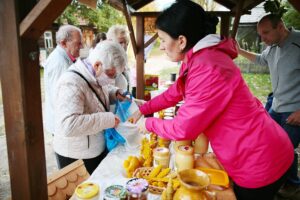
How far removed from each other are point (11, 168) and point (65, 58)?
1.81 meters

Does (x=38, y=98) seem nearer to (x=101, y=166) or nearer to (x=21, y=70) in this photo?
(x=21, y=70)

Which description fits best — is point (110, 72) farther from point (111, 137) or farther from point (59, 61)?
point (59, 61)

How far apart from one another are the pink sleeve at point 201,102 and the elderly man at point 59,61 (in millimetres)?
1974

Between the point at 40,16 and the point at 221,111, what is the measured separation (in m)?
1.02

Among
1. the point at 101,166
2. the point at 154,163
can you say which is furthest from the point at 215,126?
the point at 101,166

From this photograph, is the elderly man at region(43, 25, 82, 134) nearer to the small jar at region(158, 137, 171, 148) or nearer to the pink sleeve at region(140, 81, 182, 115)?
the pink sleeve at region(140, 81, 182, 115)

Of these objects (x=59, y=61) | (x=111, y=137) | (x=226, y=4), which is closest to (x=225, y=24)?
(x=226, y=4)

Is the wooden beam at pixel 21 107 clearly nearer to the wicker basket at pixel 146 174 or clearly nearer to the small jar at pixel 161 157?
the wicker basket at pixel 146 174

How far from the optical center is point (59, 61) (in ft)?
9.60

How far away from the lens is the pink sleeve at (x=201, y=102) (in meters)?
1.26

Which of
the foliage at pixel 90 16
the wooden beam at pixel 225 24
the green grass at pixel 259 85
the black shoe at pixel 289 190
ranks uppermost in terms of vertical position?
the foliage at pixel 90 16

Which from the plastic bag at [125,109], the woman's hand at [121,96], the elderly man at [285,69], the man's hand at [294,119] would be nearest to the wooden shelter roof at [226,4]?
the elderly man at [285,69]

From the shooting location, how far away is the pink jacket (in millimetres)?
1281

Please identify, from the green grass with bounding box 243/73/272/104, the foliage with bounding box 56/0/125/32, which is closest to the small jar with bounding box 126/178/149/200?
the green grass with bounding box 243/73/272/104
